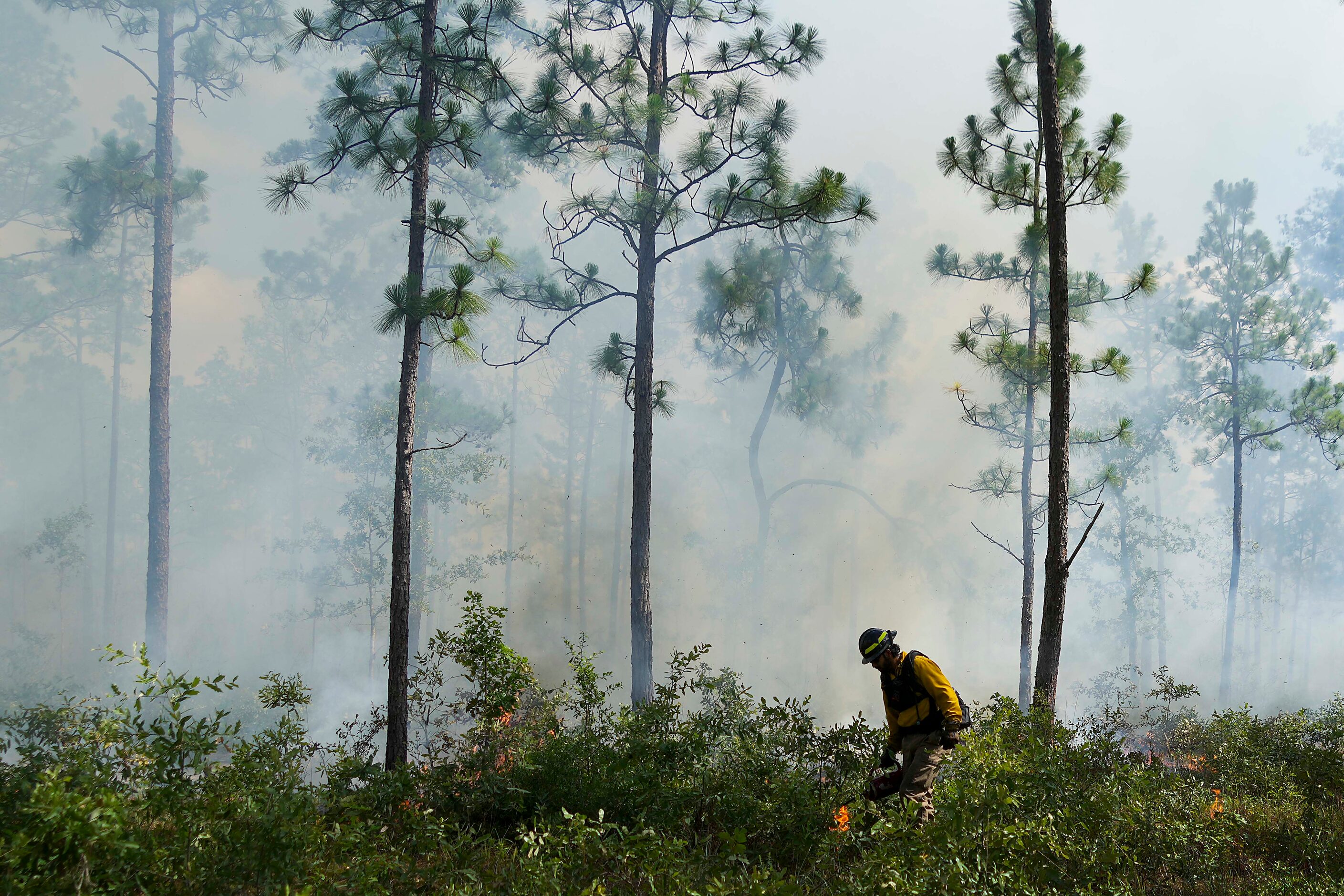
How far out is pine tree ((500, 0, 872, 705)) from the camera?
9664mm

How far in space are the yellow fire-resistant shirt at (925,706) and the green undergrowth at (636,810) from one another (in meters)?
0.28

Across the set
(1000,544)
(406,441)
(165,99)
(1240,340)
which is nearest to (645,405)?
(406,441)

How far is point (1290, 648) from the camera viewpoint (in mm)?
32438

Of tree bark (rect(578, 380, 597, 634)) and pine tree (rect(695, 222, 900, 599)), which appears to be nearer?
pine tree (rect(695, 222, 900, 599))

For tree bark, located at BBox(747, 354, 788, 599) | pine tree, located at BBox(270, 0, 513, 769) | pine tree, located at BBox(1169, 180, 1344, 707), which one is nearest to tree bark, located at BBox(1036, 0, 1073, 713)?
pine tree, located at BBox(270, 0, 513, 769)

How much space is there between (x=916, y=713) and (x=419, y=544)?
60.1 ft

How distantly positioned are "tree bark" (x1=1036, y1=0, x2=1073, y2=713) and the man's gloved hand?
2.20 m

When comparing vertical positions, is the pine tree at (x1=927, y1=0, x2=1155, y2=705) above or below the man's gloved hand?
above

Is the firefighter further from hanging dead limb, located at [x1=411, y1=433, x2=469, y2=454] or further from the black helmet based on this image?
hanging dead limb, located at [x1=411, y1=433, x2=469, y2=454]

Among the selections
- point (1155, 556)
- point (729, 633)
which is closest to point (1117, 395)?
point (1155, 556)

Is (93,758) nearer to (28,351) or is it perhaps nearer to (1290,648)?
(28,351)

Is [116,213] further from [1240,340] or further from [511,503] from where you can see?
[1240,340]

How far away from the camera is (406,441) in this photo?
7.62 m

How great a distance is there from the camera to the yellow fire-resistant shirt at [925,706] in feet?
16.1
